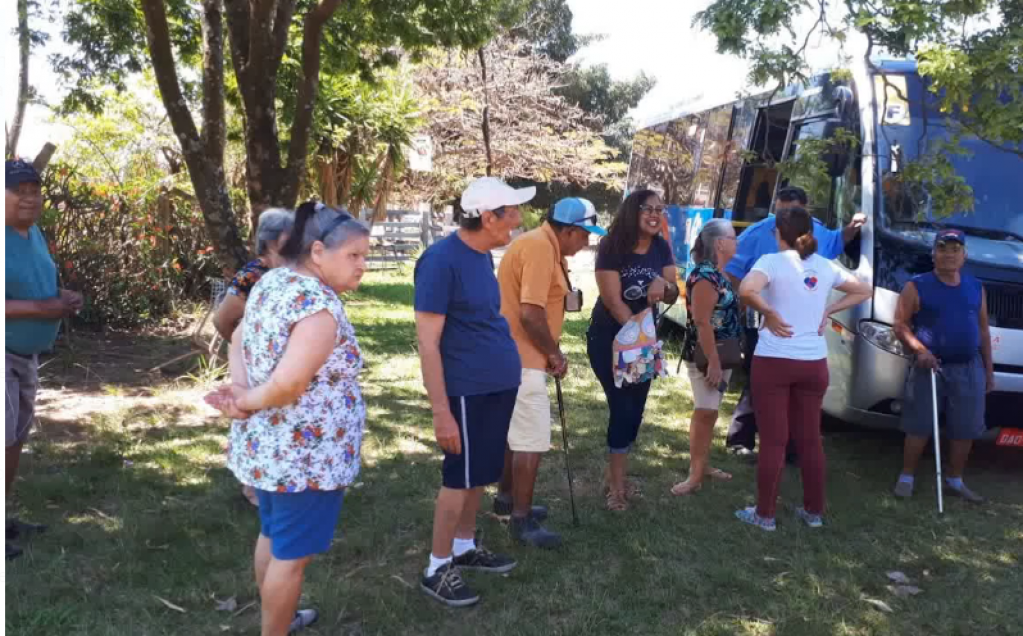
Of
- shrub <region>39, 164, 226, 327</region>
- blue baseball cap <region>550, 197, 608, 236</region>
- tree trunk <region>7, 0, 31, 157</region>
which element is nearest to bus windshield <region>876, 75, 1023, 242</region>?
blue baseball cap <region>550, 197, 608, 236</region>

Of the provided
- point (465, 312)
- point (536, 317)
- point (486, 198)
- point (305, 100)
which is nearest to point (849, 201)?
point (536, 317)

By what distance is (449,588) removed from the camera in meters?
3.80

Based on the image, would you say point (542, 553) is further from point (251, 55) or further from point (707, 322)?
point (251, 55)

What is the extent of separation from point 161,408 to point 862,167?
5586 millimetres

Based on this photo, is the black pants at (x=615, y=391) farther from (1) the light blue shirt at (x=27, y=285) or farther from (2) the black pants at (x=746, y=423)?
(1) the light blue shirt at (x=27, y=285)

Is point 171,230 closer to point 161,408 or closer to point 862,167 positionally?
point 161,408

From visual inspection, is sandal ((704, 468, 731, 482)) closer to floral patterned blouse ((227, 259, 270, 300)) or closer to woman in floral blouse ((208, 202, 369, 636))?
floral patterned blouse ((227, 259, 270, 300))

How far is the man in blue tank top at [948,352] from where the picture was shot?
518cm

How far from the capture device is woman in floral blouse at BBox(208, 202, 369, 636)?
2.65 metres

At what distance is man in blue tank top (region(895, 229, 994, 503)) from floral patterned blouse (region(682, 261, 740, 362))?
1.04m

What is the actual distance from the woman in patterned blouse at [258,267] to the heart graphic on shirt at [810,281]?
102 inches

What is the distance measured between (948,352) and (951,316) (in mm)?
218

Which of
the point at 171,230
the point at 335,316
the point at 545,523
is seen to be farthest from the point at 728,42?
the point at 171,230

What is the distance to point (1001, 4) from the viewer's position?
4016 millimetres
